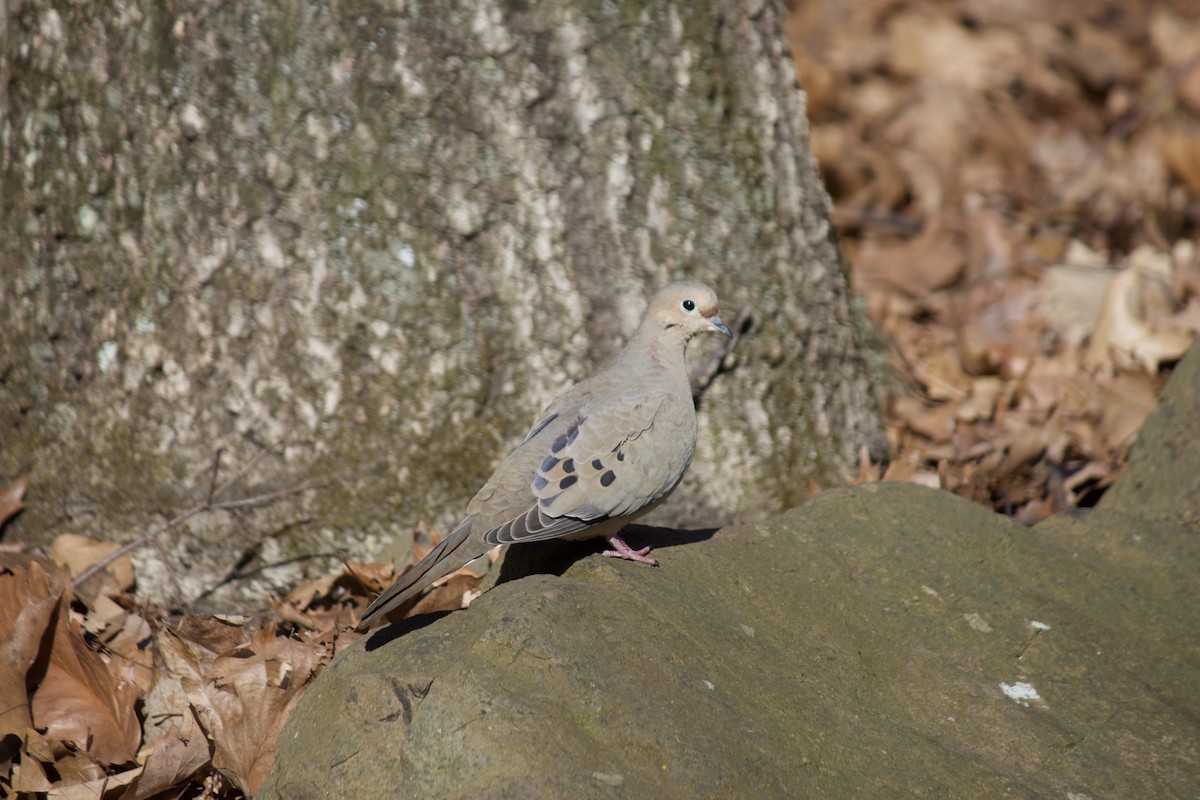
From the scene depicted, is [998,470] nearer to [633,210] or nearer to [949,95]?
[633,210]

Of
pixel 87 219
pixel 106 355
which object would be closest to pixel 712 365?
pixel 106 355

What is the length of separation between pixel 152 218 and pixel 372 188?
0.77 m

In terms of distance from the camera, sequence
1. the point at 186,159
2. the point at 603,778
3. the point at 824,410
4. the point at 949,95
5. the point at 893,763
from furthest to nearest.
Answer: the point at 949,95, the point at 824,410, the point at 186,159, the point at 893,763, the point at 603,778

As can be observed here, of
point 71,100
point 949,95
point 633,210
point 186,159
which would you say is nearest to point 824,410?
point 633,210

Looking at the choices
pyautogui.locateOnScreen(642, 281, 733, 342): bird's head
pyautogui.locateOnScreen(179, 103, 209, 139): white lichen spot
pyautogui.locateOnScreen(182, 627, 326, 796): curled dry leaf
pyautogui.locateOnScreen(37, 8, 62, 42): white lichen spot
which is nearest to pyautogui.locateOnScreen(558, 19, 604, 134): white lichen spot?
pyautogui.locateOnScreen(642, 281, 733, 342): bird's head

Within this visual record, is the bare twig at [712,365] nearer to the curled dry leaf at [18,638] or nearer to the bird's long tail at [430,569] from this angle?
the bird's long tail at [430,569]

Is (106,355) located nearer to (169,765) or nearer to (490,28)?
(169,765)

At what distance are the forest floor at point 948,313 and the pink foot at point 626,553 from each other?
0.64 metres

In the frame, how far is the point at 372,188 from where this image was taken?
376 cm

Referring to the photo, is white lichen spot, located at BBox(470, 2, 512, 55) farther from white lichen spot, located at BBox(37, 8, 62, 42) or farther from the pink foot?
the pink foot

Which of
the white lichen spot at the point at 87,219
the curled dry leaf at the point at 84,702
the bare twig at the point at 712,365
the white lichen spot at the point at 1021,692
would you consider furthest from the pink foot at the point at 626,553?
the white lichen spot at the point at 87,219

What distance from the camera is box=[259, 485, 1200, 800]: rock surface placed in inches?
87.2

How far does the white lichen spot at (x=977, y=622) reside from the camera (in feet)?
9.69

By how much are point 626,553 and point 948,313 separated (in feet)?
11.9
